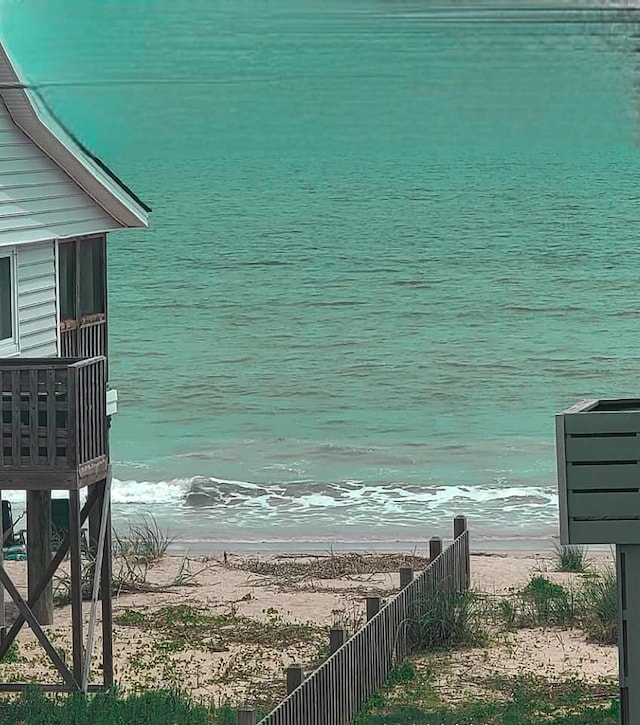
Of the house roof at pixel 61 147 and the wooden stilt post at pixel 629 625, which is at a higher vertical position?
the house roof at pixel 61 147

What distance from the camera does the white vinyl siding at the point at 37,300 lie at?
7.70 meters

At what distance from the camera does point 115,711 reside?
6.03m

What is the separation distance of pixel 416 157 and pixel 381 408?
32.1ft

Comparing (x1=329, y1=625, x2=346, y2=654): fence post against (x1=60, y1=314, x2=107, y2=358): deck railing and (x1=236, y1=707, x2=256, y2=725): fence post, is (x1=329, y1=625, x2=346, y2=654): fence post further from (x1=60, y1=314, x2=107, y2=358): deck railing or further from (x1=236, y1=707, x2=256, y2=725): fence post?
(x1=60, y1=314, x2=107, y2=358): deck railing

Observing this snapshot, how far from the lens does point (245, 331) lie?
3344cm

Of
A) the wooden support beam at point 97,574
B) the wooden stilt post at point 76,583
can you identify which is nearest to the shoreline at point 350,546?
the wooden support beam at point 97,574

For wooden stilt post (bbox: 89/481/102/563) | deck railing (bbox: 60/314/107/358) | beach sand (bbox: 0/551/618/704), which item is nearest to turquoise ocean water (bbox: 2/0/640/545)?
deck railing (bbox: 60/314/107/358)

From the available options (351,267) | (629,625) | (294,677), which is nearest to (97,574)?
(294,677)

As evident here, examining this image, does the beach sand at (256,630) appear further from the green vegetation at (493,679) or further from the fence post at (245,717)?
the fence post at (245,717)

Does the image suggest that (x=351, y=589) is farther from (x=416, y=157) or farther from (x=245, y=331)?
(x=416, y=157)

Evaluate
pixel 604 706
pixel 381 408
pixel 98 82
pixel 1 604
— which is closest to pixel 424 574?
pixel 604 706

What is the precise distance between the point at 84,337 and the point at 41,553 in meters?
1.45

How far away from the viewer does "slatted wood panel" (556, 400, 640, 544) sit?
11.9ft

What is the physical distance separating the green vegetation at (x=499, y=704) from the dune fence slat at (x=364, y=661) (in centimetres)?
9
